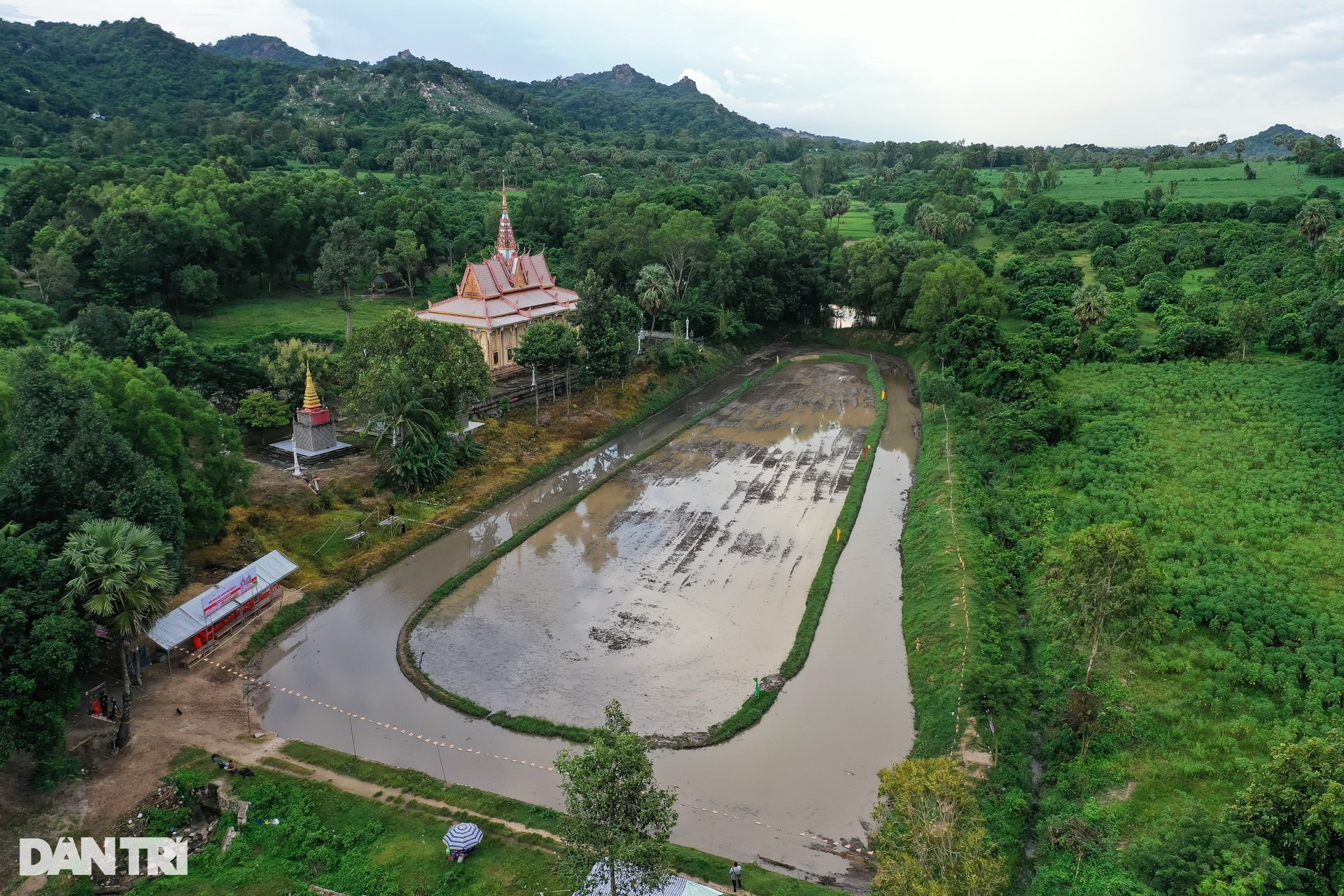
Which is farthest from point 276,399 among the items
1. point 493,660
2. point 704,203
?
point 704,203

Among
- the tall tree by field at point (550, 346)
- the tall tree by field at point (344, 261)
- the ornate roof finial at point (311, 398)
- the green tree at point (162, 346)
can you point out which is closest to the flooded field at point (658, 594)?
the tall tree by field at point (550, 346)

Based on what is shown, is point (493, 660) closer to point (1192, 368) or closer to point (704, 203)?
point (1192, 368)

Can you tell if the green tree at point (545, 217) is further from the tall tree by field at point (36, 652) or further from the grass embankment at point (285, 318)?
the tall tree by field at point (36, 652)

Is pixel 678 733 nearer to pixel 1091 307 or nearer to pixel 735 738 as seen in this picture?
pixel 735 738

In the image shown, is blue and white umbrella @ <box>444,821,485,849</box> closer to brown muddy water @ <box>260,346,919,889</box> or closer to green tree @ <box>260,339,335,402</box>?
brown muddy water @ <box>260,346,919,889</box>

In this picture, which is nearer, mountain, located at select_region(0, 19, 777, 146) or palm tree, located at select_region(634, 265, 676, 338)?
palm tree, located at select_region(634, 265, 676, 338)

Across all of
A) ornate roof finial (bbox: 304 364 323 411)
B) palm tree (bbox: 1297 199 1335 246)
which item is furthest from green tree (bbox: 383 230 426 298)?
palm tree (bbox: 1297 199 1335 246)
